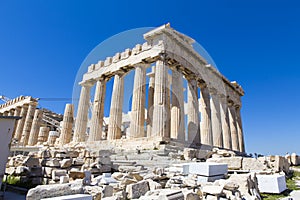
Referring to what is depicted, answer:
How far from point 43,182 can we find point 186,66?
1669 centimetres

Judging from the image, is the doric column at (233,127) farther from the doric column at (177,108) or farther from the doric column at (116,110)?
the doric column at (116,110)

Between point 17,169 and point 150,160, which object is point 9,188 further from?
point 150,160

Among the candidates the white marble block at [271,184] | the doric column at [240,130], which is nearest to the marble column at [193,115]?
the white marble block at [271,184]

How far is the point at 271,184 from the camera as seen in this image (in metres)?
5.88

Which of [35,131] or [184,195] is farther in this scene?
[35,131]

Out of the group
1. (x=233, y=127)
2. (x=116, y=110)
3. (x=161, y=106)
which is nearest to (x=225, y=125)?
(x=233, y=127)

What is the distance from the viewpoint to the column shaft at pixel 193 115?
2027 centimetres

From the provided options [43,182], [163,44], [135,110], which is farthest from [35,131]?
[43,182]

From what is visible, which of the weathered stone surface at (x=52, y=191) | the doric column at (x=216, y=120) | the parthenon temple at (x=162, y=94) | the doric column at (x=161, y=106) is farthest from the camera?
the doric column at (x=216, y=120)

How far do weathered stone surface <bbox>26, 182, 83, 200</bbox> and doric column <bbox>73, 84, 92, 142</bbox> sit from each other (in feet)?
65.8

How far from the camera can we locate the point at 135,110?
19719 mm

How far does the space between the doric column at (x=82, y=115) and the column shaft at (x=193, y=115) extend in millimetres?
11888

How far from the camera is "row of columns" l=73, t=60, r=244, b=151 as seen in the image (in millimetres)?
17531

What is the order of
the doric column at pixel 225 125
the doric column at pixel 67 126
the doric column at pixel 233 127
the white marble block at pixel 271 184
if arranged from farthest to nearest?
the doric column at pixel 233 127 → the doric column at pixel 225 125 → the doric column at pixel 67 126 → the white marble block at pixel 271 184
